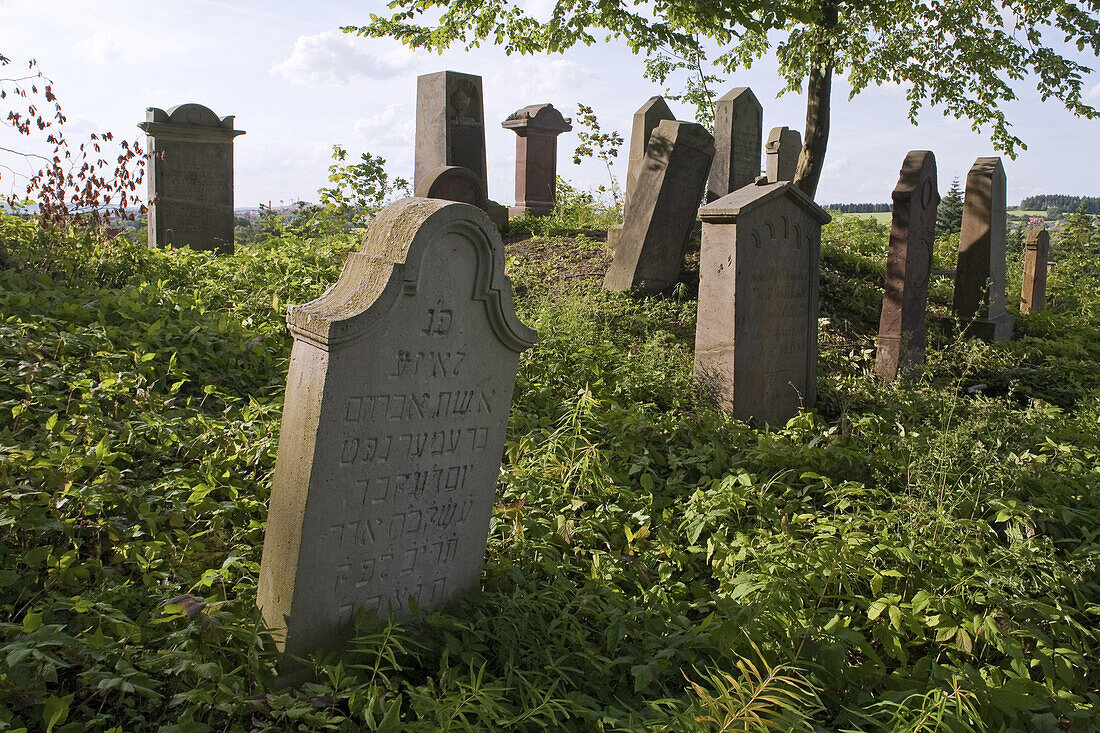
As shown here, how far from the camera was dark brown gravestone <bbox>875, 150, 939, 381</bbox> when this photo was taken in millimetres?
6754

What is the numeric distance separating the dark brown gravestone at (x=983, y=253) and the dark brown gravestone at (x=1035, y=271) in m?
2.51

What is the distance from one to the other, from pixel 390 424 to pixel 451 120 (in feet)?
29.8

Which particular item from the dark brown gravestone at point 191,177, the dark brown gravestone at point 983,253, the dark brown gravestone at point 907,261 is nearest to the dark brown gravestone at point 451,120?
the dark brown gravestone at point 191,177

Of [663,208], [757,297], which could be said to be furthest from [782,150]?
[757,297]

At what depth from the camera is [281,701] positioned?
7.45ft

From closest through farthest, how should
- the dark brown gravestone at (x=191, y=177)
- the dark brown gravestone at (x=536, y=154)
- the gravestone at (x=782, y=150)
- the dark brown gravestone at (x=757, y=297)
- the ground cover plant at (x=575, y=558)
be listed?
the ground cover plant at (x=575, y=558) < the dark brown gravestone at (x=757, y=297) < the dark brown gravestone at (x=191, y=177) < the gravestone at (x=782, y=150) < the dark brown gravestone at (x=536, y=154)

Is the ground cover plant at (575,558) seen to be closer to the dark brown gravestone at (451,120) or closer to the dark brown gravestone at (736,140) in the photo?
the dark brown gravestone at (451,120)

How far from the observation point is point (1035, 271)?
11.0 meters

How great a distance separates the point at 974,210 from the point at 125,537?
8772 millimetres

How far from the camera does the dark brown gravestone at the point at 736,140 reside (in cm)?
1146

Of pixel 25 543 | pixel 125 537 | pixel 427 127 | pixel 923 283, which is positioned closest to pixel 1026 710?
pixel 125 537

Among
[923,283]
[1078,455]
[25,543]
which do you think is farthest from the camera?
[923,283]

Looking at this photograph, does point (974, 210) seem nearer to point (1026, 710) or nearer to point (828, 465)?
point (828, 465)

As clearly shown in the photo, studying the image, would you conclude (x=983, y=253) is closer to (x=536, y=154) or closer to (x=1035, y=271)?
(x=1035, y=271)
